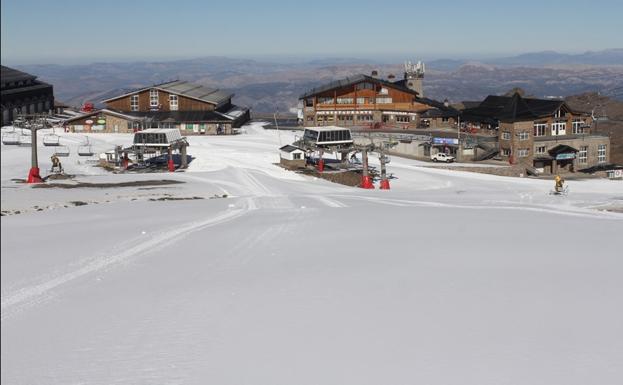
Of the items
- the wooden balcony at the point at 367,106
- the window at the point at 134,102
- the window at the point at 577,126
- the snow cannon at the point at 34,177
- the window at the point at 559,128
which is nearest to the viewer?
the snow cannon at the point at 34,177

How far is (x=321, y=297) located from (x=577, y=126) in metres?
58.9

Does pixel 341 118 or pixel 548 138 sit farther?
pixel 341 118

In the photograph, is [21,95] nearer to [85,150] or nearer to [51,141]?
[51,141]

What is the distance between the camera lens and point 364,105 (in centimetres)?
7812

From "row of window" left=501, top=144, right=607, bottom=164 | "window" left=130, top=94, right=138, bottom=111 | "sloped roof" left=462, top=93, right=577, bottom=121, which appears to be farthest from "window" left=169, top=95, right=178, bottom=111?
"row of window" left=501, top=144, right=607, bottom=164

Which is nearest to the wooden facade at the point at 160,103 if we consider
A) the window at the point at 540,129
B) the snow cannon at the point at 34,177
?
the window at the point at 540,129

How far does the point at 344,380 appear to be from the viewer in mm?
8031

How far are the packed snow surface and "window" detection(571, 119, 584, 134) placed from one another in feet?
154

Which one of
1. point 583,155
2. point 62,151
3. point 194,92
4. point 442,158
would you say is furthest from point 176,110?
point 583,155

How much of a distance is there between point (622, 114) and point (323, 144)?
5691 centimetres

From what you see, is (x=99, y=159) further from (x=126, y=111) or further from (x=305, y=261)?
(x=305, y=261)

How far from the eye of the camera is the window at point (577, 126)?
63.0m

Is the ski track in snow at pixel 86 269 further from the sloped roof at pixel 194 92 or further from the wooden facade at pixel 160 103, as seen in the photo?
the sloped roof at pixel 194 92

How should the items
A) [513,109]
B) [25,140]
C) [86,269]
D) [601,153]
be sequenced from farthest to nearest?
1. [513,109]
2. [601,153]
3. [25,140]
4. [86,269]
